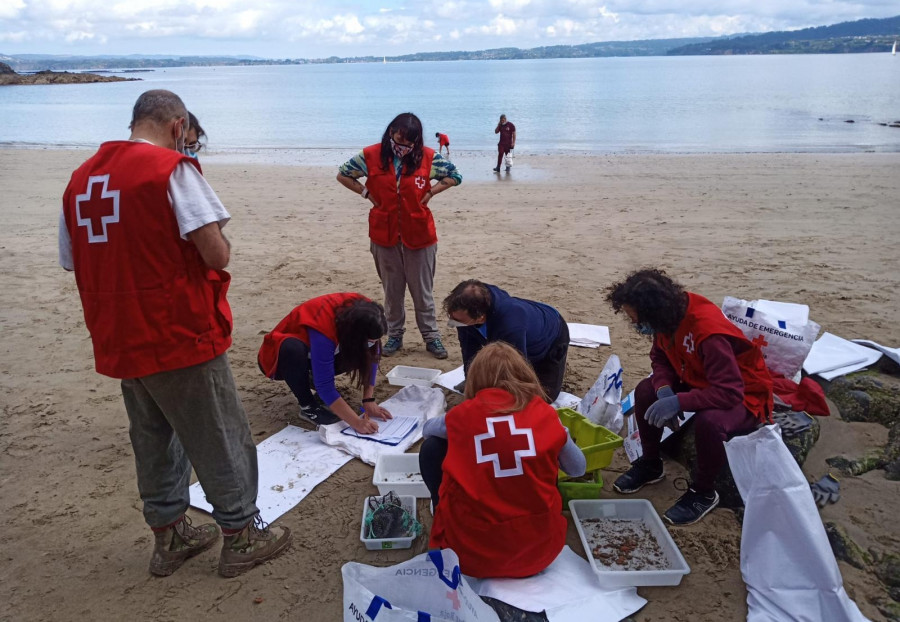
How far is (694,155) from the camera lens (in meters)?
18.3

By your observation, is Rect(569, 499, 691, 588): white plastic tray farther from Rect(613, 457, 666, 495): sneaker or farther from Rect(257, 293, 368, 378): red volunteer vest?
Rect(257, 293, 368, 378): red volunteer vest

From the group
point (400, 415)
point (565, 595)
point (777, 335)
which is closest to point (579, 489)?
point (565, 595)

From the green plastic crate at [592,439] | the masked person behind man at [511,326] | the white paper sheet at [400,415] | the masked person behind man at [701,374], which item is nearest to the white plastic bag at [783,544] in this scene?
the masked person behind man at [701,374]

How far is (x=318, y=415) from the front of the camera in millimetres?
3924

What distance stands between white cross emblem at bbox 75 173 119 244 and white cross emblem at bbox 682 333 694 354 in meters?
2.44

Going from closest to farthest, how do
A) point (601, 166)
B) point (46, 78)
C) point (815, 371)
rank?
point (815, 371) → point (601, 166) → point (46, 78)

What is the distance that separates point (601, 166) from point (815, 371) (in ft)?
41.1

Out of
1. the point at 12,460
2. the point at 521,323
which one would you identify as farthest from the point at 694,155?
the point at 12,460

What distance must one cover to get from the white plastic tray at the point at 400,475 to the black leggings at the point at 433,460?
1.25ft

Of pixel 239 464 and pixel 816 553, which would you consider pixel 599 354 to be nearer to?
pixel 816 553

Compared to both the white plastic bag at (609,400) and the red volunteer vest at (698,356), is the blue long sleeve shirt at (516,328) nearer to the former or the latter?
the white plastic bag at (609,400)

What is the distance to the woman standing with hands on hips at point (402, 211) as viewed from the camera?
4574 mm

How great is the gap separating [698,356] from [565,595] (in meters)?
1.27

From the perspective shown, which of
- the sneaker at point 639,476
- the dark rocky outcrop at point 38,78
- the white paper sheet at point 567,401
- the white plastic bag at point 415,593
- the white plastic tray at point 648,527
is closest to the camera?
the white plastic bag at point 415,593
